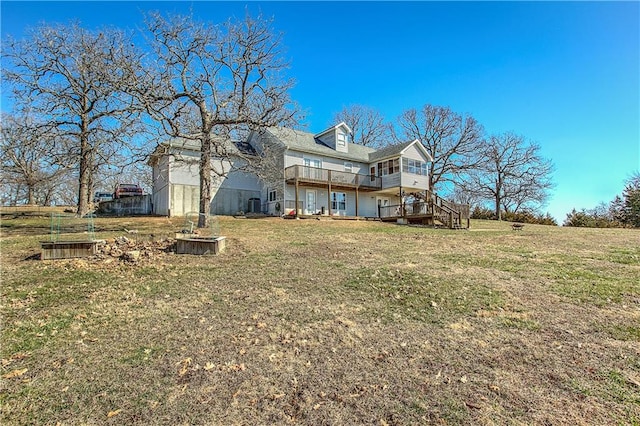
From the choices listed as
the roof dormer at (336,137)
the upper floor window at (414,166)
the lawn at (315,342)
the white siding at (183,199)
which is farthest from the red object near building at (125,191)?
the upper floor window at (414,166)

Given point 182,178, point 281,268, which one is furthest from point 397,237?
point 182,178

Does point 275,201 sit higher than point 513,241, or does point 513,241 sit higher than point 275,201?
point 275,201

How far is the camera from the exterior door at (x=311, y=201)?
83.1 feet

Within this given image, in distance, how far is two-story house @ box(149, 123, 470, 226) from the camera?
22031 mm

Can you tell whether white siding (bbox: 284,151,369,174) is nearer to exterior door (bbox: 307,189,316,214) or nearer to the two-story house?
the two-story house

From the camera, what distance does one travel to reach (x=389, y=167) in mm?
27438

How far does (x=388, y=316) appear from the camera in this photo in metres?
5.86

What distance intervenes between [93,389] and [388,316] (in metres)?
4.32

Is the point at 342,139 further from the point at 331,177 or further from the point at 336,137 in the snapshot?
the point at 331,177

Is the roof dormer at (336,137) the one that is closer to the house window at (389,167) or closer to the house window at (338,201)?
the house window at (389,167)

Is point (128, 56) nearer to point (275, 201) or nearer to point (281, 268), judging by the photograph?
point (281, 268)

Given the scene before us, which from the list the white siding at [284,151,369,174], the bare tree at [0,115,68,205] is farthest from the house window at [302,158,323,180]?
the bare tree at [0,115,68,205]

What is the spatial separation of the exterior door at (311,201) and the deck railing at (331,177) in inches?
62.4

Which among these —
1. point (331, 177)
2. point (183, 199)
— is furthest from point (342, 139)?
point (183, 199)
